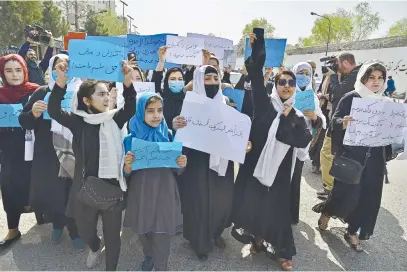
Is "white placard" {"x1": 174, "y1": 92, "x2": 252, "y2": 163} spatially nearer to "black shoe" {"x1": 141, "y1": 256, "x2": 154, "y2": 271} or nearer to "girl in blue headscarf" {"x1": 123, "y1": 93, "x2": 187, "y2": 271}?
"girl in blue headscarf" {"x1": 123, "y1": 93, "x2": 187, "y2": 271}

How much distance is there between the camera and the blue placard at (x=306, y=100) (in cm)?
295

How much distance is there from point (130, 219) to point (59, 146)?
0.89 meters

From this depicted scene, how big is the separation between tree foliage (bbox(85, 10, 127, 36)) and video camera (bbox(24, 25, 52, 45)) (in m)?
32.2

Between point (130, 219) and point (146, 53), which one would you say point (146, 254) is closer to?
point (130, 219)

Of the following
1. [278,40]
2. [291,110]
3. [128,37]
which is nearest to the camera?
[291,110]

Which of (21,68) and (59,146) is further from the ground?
(21,68)

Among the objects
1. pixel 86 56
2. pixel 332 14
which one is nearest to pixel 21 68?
pixel 86 56

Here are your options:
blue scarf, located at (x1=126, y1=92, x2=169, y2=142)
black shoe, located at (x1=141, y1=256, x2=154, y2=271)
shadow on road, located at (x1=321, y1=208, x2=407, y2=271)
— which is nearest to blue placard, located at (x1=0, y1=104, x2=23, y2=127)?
blue scarf, located at (x1=126, y1=92, x2=169, y2=142)

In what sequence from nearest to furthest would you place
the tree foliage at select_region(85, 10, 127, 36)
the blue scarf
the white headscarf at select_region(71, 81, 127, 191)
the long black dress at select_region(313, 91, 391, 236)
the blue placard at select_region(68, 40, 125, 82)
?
the blue placard at select_region(68, 40, 125, 82), the white headscarf at select_region(71, 81, 127, 191), the blue scarf, the long black dress at select_region(313, 91, 391, 236), the tree foliage at select_region(85, 10, 127, 36)

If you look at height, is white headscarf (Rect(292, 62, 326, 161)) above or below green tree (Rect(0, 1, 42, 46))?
A: below

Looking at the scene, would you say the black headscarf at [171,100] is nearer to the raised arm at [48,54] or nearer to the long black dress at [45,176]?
the long black dress at [45,176]

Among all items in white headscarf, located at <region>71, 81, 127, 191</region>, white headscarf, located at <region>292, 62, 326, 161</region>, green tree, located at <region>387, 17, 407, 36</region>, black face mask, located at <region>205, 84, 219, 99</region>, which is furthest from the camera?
green tree, located at <region>387, 17, 407, 36</region>

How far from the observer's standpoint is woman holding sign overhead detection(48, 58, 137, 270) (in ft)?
7.38

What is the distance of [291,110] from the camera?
8.54 ft
